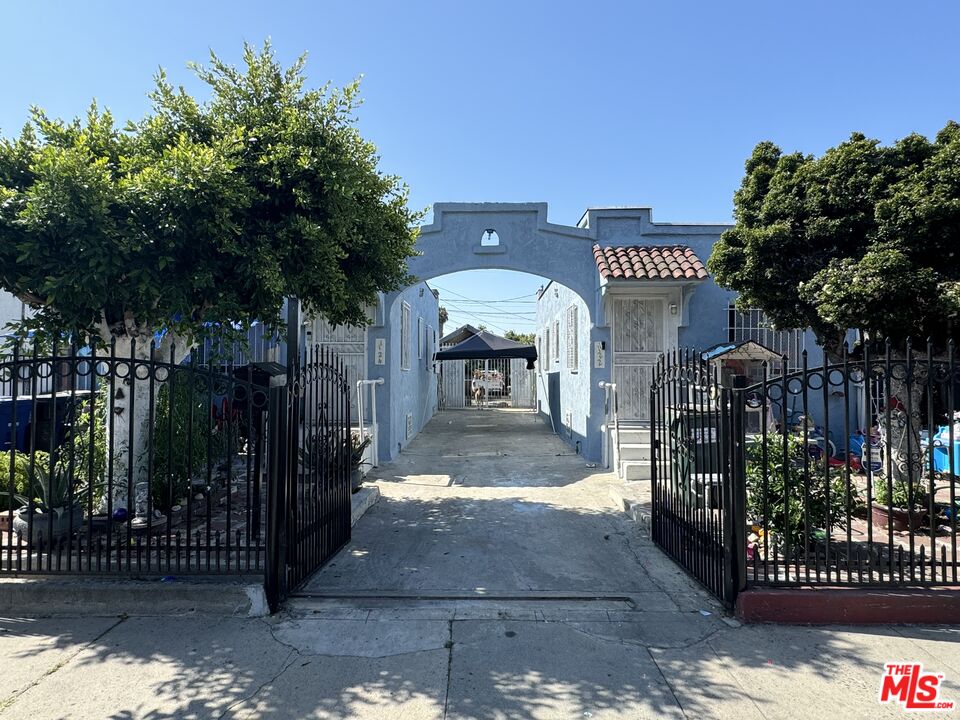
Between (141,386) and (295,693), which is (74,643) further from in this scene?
(141,386)

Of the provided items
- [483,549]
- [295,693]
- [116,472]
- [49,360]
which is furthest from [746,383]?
[116,472]

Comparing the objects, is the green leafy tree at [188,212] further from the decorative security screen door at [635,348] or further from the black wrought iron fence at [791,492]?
the decorative security screen door at [635,348]

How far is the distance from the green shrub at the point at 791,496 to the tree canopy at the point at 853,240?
1.56m

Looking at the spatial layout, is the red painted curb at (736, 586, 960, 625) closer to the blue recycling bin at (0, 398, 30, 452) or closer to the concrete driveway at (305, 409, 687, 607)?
the concrete driveway at (305, 409, 687, 607)

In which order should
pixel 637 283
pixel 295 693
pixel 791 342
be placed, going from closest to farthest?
pixel 295 693
pixel 637 283
pixel 791 342

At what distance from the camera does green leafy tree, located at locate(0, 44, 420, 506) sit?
393 centimetres

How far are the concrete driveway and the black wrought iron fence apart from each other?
2.30ft

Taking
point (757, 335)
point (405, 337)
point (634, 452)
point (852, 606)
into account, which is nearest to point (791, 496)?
point (852, 606)

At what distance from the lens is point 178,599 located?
3.96m

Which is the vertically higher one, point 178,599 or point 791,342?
point 791,342

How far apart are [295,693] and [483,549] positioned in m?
2.66

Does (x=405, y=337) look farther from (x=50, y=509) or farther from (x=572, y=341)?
(x=50, y=509)

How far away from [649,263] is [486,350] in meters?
7.91

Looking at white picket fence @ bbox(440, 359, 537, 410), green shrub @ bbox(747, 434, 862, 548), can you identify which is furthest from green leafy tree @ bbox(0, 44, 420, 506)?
white picket fence @ bbox(440, 359, 537, 410)
